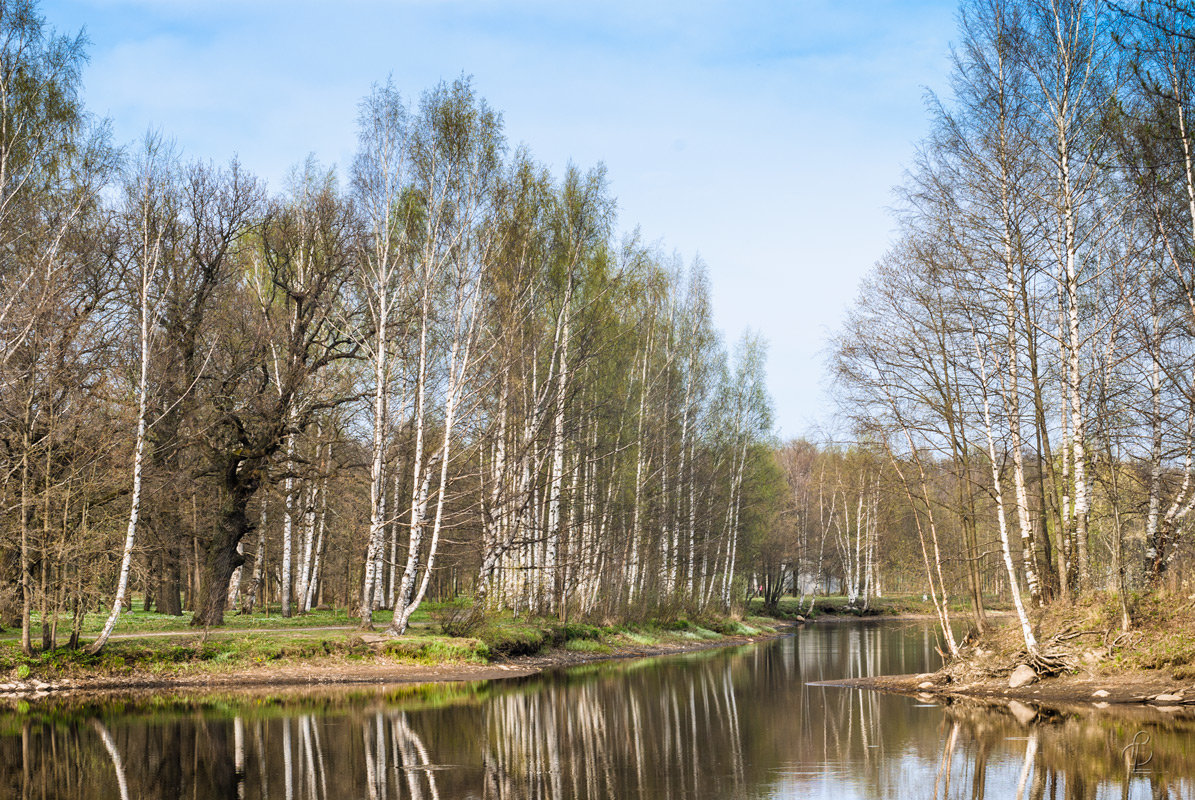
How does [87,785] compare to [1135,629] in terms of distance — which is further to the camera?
[1135,629]

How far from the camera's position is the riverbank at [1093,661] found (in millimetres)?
16547

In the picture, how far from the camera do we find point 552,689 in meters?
20.6

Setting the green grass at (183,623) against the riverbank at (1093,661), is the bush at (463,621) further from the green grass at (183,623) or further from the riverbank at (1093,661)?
the riverbank at (1093,661)

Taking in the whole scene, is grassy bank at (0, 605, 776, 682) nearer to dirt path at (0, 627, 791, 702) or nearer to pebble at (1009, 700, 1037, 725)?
dirt path at (0, 627, 791, 702)

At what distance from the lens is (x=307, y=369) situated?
26.0 meters

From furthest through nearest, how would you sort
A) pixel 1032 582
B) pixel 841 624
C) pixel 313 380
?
pixel 841 624 → pixel 313 380 → pixel 1032 582

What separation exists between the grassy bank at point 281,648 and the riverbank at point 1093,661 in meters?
10.7

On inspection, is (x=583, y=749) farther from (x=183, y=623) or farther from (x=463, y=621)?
(x=183, y=623)

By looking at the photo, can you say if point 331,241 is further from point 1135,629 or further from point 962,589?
point 1135,629

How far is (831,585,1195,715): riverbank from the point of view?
16547 millimetres

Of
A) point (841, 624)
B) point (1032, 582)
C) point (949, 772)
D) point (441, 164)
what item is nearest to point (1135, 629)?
point (1032, 582)

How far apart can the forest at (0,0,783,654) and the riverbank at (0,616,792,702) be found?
77cm

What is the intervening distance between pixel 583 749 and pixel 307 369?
16.2m

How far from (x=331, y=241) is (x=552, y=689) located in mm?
13794
